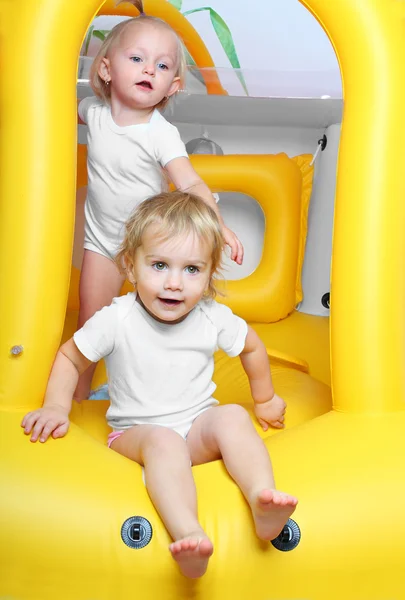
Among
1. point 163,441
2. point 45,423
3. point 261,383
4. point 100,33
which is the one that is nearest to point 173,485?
point 163,441

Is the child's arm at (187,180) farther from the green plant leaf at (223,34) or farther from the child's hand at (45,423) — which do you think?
the green plant leaf at (223,34)

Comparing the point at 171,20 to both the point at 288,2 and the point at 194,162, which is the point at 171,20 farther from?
the point at 288,2

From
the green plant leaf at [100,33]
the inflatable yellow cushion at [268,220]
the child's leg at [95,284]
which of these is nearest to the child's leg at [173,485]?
the child's leg at [95,284]

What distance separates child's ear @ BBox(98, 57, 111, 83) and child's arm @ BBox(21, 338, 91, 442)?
605 millimetres

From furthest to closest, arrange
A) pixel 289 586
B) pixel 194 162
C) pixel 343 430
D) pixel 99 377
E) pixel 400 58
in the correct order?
pixel 194 162 < pixel 99 377 < pixel 400 58 < pixel 343 430 < pixel 289 586

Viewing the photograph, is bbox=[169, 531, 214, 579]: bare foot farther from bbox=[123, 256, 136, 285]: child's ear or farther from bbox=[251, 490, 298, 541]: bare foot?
bbox=[123, 256, 136, 285]: child's ear

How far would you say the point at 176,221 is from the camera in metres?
1.16

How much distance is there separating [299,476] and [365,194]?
49 cm

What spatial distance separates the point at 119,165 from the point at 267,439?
0.64m

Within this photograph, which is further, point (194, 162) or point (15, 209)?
point (194, 162)

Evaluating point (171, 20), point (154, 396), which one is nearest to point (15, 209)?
point (154, 396)

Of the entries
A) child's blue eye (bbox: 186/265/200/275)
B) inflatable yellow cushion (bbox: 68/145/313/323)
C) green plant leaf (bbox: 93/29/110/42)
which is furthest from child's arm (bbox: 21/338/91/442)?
green plant leaf (bbox: 93/29/110/42)

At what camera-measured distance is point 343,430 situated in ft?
3.79

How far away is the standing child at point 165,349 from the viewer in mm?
1119
